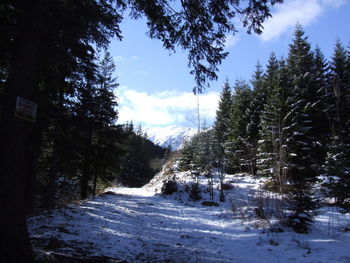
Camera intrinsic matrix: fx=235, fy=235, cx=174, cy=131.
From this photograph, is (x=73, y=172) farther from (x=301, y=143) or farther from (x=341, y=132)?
(x=341, y=132)

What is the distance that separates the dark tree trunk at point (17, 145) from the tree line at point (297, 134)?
634cm

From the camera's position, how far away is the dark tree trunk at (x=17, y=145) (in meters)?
3.07

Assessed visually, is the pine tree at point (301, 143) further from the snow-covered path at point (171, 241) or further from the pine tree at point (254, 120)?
the pine tree at point (254, 120)

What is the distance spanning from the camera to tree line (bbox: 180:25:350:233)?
24.7 feet

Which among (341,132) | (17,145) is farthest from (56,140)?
(341,132)

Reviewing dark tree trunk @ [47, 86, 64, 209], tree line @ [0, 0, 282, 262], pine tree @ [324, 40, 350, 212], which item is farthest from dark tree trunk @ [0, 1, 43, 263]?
pine tree @ [324, 40, 350, 212]

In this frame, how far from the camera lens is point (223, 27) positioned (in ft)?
16.3

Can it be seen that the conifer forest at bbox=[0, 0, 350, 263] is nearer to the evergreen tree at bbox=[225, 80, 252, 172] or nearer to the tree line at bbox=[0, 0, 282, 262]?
the tree line at bbox=[0, 0, 282, 262]

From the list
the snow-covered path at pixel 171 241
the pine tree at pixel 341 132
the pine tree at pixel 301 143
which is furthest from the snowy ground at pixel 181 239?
the pine tree at pixel 341 132

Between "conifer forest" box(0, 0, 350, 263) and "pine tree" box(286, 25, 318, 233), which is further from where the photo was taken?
"pine tree" box(286, 25, 318, 233)

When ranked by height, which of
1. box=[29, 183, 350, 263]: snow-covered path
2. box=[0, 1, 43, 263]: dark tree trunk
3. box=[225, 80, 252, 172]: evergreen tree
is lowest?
box=[29, 183, 350, 263]: snow-covered path

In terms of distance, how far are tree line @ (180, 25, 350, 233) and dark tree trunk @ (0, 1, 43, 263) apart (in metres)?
6.34

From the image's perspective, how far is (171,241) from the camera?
6.12 meters

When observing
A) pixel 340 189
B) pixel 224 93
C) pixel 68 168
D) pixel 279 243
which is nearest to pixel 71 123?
pixel 68 168
